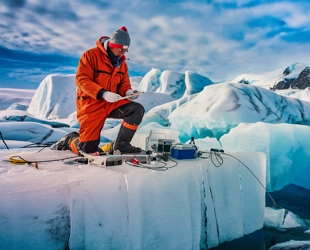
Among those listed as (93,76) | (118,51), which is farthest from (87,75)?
(118,51)

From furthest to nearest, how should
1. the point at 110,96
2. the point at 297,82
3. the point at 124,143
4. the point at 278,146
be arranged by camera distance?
the point at 297,82
the point at 278,146
the point at 124,143
the point at 110,96

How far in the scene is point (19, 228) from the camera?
1259 mm

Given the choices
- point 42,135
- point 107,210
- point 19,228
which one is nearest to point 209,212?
point 107,210

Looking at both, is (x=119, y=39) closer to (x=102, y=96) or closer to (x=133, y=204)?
(x=102, y=96)

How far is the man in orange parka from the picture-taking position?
7.62 feet

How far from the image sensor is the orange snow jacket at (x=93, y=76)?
2.30 metres

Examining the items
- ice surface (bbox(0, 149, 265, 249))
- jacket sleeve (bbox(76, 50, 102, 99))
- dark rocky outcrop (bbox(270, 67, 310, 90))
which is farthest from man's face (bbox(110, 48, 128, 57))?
dark rocky outcrop (bbox(270, 67, 310, 90))

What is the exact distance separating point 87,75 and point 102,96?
28 cm

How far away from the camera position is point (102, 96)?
2275 mm

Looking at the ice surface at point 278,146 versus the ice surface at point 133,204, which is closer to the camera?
the ice surface at point 133,204

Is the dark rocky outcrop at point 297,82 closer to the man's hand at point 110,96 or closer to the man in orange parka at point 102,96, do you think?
the man in orange parka at point 102,96

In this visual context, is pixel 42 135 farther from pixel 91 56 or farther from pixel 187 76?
pixel 187 76

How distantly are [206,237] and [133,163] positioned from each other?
88 centimetres

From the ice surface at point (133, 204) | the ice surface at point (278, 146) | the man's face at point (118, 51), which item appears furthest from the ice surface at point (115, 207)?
the ice surface at point (278, 146)
